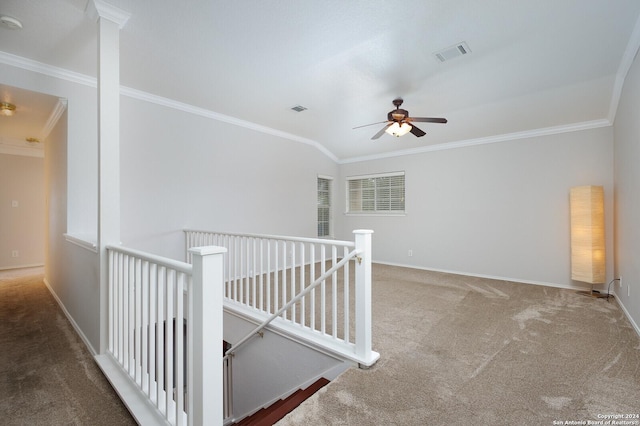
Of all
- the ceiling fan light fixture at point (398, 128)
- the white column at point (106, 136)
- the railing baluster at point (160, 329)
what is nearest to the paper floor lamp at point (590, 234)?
the ceiling fan light fixture at point (398, 128)

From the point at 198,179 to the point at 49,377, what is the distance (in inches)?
114

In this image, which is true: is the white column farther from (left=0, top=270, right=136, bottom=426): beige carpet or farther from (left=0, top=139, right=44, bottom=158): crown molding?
(left=0, top=139, right=44, bottom=158): crown molding

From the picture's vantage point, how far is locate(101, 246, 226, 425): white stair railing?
125 centimetres

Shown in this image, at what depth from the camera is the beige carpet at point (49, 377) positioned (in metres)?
1.72

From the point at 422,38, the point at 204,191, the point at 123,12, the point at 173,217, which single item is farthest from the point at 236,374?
the point at 422,38

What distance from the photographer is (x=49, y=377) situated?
2.09 m

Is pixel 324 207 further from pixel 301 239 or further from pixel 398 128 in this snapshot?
pixel 301 239

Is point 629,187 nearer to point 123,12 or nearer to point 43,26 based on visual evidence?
point 123,12

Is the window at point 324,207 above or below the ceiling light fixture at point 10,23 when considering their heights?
below

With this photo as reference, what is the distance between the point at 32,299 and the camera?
12.5ft

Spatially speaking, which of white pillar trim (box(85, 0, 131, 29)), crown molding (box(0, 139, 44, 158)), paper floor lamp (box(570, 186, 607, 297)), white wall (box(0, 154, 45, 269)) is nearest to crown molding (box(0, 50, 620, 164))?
paper floor lamp (box(570, 186, 607, 297))

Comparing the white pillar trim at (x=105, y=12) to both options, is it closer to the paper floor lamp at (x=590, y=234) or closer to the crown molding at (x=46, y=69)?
the crown molding at (x=46, y=69)

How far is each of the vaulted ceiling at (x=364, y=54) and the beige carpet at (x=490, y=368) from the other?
276 centimetres

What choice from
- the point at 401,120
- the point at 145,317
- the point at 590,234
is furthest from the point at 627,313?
the point at 145,317
